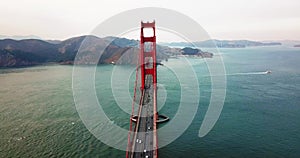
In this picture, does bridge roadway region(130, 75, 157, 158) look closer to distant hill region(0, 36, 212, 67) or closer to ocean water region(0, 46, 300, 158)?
ocean water region(0, 46, 300, 158)

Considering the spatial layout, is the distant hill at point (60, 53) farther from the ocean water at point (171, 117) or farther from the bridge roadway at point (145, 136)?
the bridge roadway at point (145, 136)

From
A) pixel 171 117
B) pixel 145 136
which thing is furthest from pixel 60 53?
pixel 145 136

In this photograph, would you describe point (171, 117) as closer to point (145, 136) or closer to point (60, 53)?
point (145, 136)

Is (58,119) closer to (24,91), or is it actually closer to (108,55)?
(24,91)

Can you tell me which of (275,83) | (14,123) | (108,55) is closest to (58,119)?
(14,123)

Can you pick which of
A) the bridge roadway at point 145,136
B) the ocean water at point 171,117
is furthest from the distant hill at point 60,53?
the bridge roadway at point 145,136

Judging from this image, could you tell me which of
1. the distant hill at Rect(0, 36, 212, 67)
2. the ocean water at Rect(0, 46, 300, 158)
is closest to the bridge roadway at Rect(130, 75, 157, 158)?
the ocean water at Rect(0, 46, 300, 158)

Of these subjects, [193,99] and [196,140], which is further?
[193,99]

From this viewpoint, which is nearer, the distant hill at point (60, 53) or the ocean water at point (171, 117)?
the ocean water at point (171, 117)

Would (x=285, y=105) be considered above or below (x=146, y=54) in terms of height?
below
